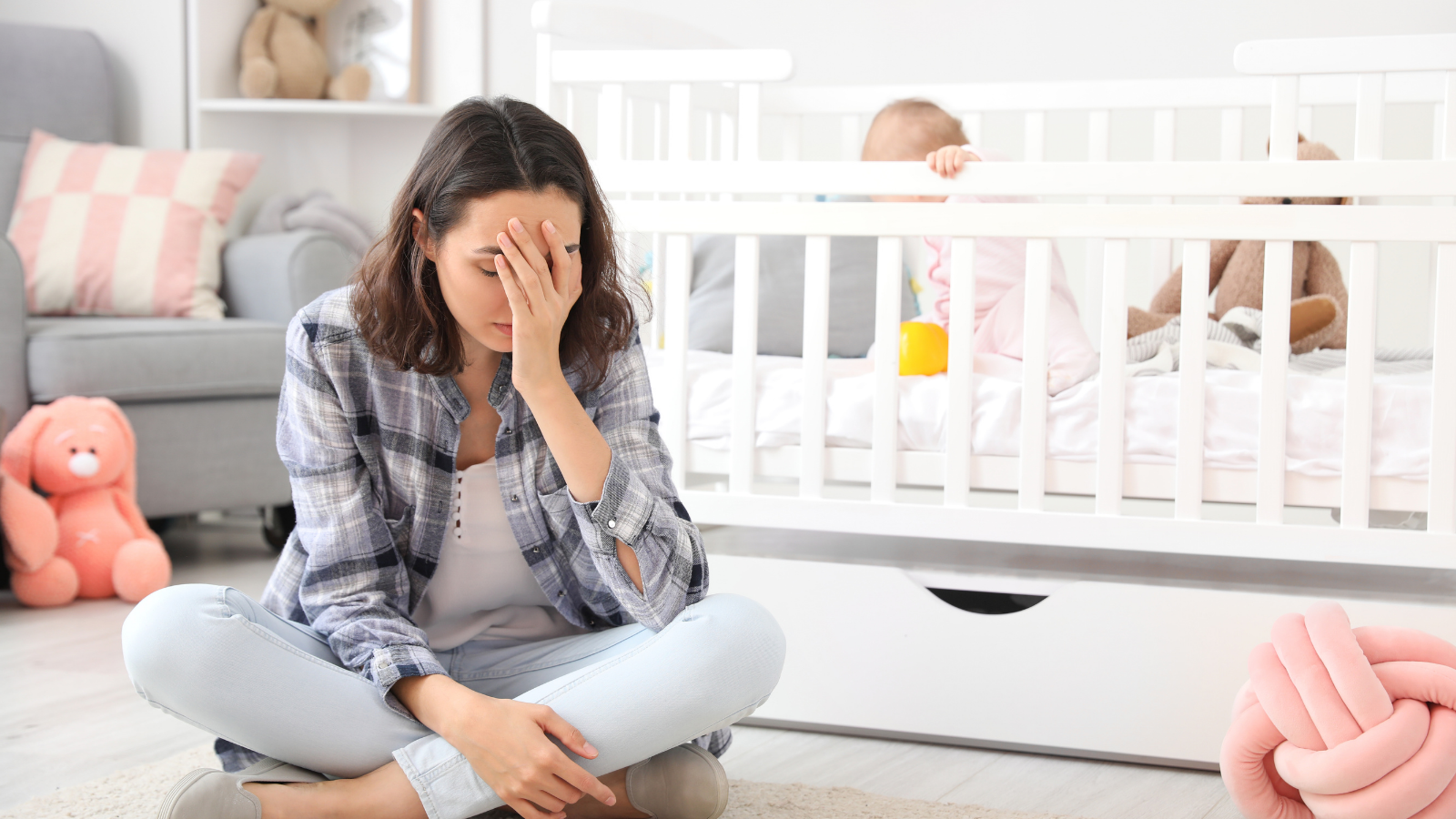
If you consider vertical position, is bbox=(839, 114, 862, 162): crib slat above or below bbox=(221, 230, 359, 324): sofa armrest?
above

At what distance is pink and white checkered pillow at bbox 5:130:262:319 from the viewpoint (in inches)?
82.7

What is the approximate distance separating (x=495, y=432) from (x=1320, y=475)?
75 cm

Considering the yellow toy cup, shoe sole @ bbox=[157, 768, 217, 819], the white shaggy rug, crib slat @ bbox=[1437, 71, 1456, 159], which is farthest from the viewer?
the yellow toy cup

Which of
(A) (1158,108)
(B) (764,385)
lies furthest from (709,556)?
(A) (1158,108)

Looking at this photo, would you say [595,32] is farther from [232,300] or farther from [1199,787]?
[232,300]

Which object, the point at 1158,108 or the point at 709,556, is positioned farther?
the point at 1158,108

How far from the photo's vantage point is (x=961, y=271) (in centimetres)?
115

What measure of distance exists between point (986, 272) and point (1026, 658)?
1.55ft

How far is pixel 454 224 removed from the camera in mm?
840

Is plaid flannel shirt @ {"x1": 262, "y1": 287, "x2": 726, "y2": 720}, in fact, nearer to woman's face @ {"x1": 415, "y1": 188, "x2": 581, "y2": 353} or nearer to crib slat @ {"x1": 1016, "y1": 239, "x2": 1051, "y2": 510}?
woman's face @ {"x1": 415, "y1": 188, "x2": 581, "y2": 353}

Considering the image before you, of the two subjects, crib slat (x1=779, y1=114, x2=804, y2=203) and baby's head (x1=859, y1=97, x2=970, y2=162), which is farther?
crib slat (x1=779, y1=114, x2=804, y2=203)

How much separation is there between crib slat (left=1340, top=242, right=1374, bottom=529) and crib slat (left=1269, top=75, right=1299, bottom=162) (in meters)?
0.11

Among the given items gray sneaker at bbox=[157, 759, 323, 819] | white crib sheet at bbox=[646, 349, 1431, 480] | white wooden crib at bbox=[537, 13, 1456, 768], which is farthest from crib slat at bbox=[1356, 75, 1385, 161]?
gray sneaker at bbox=[157, 759, 323, 819]

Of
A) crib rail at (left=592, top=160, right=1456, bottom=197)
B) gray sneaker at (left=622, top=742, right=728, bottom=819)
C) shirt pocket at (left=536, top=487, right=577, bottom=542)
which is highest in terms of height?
crib rail at (left=592, top=160, right=1456, bottom=197)
